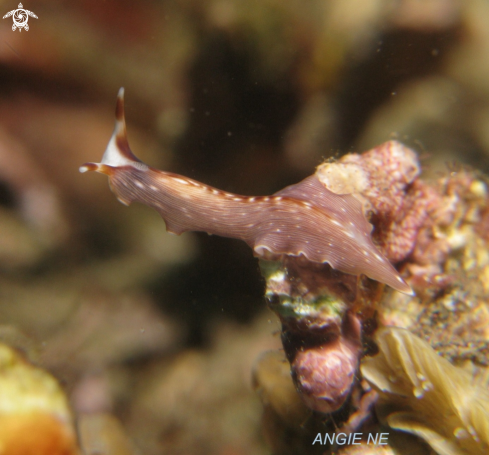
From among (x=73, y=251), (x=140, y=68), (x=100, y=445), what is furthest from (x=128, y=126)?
(x=100, y=445)

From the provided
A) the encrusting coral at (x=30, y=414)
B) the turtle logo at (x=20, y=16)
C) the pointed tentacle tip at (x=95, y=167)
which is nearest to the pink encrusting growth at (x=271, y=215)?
the pointed tentacle tip at (x=95, y=167)

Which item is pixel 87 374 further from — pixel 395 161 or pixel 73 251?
pixel 395 161

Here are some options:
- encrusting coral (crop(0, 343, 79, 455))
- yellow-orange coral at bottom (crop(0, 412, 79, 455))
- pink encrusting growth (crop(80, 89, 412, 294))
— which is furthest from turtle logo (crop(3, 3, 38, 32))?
yellow-orange coral at bottom (crop(0, 412, 79, 455))

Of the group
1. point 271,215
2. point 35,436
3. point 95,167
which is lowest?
point 35,436

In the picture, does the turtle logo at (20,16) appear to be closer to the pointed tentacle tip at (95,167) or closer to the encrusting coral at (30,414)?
the pointed tentacle tip at (95,167)

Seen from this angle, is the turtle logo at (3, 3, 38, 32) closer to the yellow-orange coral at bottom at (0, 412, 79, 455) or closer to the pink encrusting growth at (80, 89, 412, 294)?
the pink encrusting growth at (80, 89, 412, 294)

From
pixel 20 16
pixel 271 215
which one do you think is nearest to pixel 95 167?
pixel 20 16

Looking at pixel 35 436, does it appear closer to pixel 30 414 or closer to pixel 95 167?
pixel 30 414
